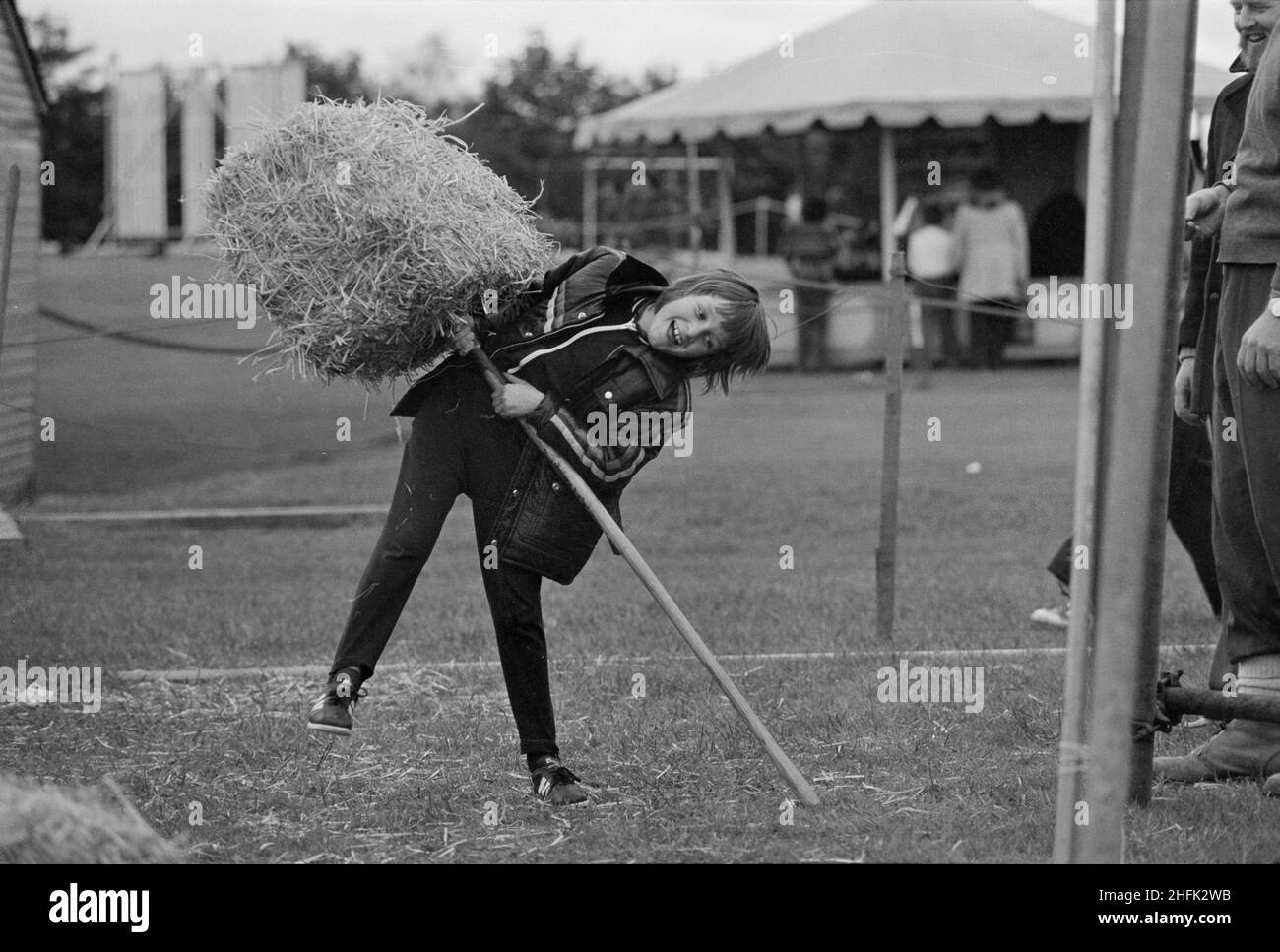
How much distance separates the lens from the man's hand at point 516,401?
15.6 feet

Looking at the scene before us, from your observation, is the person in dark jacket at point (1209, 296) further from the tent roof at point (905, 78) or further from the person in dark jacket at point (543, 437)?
the tent roof at point (905, 78)

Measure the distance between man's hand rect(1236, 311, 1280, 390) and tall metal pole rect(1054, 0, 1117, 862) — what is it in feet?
3.64

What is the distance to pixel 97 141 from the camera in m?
35.9

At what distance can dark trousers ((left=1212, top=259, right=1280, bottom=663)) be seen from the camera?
4691 millimetres

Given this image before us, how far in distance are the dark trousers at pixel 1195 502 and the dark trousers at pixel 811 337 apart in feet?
44.0

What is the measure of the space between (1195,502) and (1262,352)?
90.4 inches

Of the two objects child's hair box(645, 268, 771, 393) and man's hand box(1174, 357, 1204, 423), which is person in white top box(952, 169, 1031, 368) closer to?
man's hand box(1174, 357, 1204, 423)

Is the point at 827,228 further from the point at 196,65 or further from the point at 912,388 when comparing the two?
the point at 196,65

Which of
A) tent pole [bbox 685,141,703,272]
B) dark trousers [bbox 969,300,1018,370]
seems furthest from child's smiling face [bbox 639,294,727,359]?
tent pole [bbox 685,141,703,272]

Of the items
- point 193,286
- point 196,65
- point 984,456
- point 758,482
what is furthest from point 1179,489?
point 196,65

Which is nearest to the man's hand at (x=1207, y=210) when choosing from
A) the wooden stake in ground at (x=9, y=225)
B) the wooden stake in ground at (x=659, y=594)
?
the wooden stake in ground at (x=659, y=594)

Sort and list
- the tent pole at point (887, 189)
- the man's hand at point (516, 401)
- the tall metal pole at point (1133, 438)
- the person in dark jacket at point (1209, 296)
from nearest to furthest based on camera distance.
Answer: the tall metal pole at point (1133, 438) → the man's hand at point (516, 401) → the person in dark jacket at point (1209, 296) → the tent pole at point (887, 189)

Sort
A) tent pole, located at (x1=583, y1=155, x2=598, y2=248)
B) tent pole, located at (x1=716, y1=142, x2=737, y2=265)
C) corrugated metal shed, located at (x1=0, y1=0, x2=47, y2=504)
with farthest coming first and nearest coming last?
tent pole, located at (x1=583, y1=155, x2=598, y2=248)
tent pole, located at (x1=716, y1=142, x2=737, y2=265)
corrugated metal shed, located at (x1=0, y1=0, x2=47, y2=504)

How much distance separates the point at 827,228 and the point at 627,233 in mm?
6376
